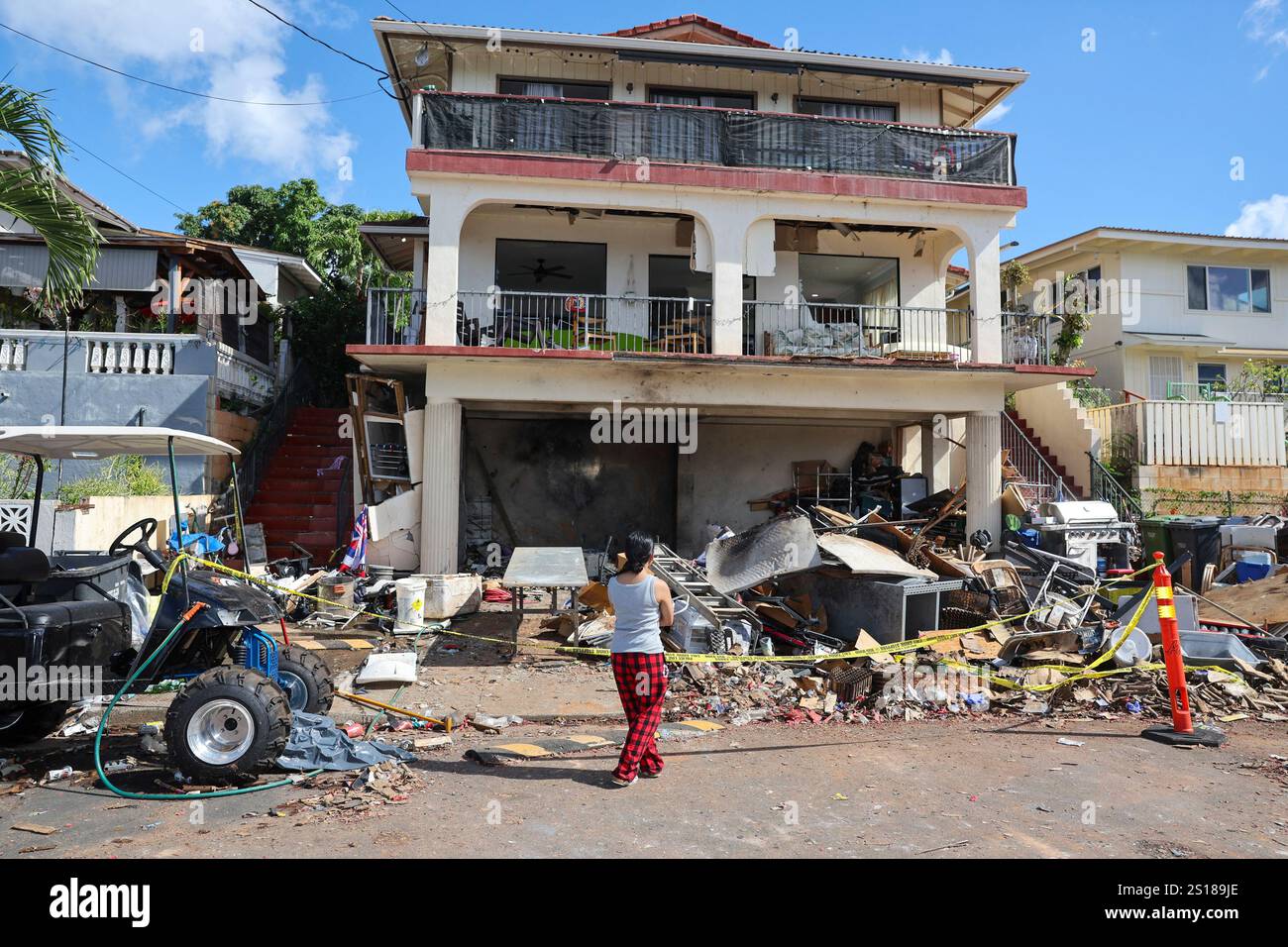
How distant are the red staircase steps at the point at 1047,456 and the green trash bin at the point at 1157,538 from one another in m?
2.99

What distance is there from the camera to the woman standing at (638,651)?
5145 millimetres

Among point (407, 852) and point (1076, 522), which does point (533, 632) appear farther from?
point (1076, 522)

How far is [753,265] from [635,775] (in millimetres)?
10538

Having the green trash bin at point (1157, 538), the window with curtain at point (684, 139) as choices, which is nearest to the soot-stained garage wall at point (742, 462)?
the window with curtain at point (684, 139)

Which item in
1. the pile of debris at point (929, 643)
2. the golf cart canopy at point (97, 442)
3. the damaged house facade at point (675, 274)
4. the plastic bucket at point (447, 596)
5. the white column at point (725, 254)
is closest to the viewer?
the golf cart canopy at point (97, 442)

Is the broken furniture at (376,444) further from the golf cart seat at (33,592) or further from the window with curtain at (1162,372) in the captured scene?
the window with curtain at (1162,372)

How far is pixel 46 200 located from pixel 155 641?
432cm

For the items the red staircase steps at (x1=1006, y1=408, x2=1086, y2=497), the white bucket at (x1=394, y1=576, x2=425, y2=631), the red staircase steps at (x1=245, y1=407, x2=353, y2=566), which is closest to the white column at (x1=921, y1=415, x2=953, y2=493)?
the red staircase steps at (x1=1006, y1=408, x2=1086, y2=497)

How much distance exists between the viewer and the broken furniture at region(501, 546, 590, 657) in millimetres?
8859

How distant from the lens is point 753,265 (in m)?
14.0

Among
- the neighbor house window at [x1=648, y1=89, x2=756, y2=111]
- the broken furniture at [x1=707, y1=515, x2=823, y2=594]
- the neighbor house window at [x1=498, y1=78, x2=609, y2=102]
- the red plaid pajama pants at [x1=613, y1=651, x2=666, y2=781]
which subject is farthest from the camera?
the neighbor house window at [x1=648, y1=89, x2=756, y2=111]

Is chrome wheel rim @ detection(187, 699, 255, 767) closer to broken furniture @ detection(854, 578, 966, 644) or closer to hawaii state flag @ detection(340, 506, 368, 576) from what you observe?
broken furniture @ detection(854, 578, 966, 644)

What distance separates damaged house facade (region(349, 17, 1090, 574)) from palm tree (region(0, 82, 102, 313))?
529 cm
